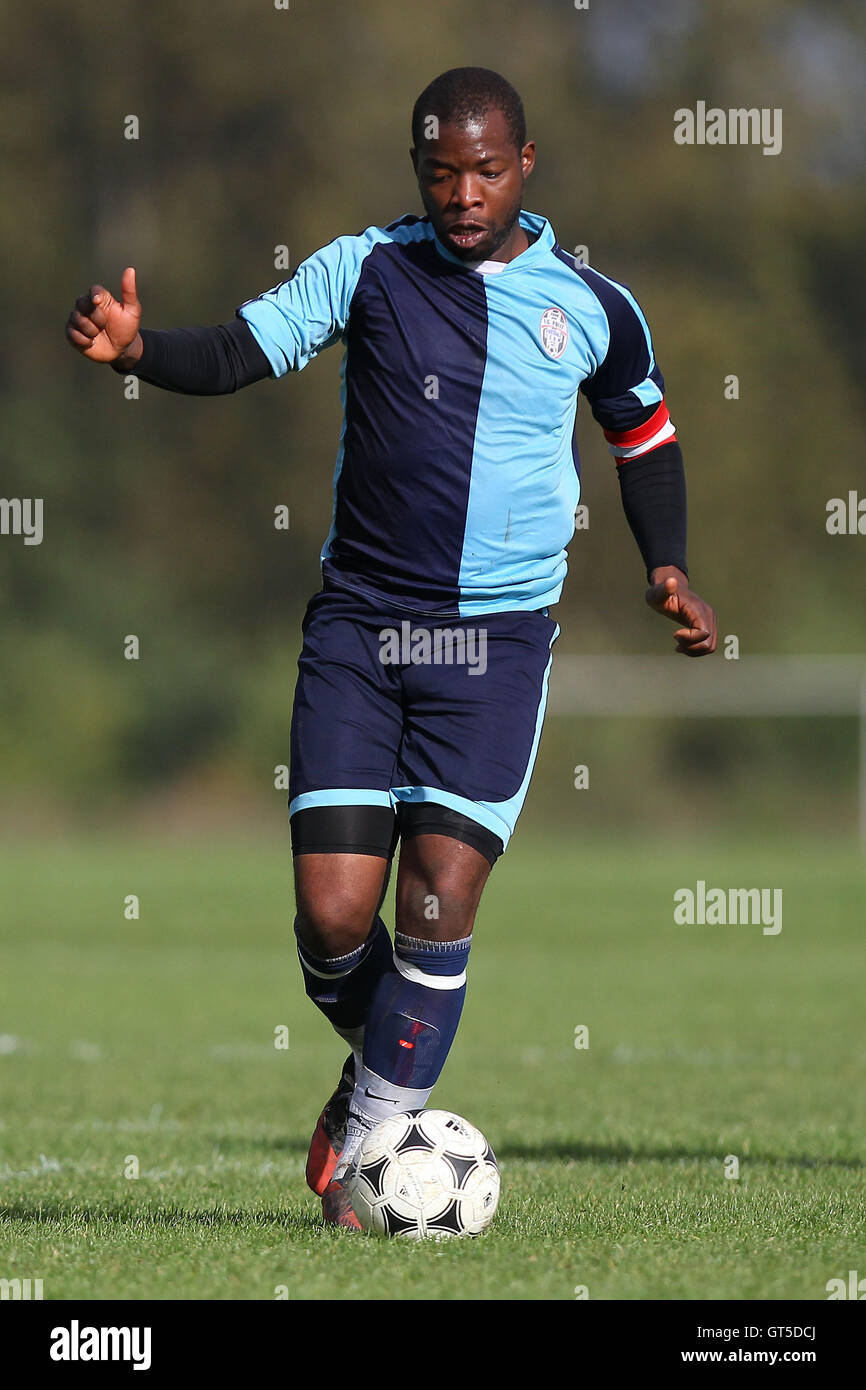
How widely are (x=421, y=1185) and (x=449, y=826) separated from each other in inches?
31.0

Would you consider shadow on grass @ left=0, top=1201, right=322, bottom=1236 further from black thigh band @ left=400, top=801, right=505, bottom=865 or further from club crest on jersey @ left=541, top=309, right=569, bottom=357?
club crest on jersey @ left=541, top=309, right=569, bottom=357

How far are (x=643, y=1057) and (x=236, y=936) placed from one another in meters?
7.30

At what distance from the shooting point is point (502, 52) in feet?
115

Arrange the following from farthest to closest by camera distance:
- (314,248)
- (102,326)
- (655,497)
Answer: (314,248) → (655,497) → (102,326)

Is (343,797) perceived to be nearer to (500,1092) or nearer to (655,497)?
(655,497)

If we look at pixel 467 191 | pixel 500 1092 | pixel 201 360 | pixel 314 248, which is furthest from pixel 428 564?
pixel 314 248

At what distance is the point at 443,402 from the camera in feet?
15.5

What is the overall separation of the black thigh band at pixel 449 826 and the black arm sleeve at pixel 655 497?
935 mm

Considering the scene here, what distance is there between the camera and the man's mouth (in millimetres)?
4660

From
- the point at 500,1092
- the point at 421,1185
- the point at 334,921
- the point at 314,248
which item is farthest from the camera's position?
the point at 314,248

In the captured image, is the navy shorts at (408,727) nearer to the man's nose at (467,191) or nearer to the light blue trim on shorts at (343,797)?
the light blue trim on shorts at (343,797)

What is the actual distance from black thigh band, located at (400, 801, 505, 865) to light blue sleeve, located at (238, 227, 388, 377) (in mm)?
1040

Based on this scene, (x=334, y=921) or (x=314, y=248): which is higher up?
(x=314, y=248)
